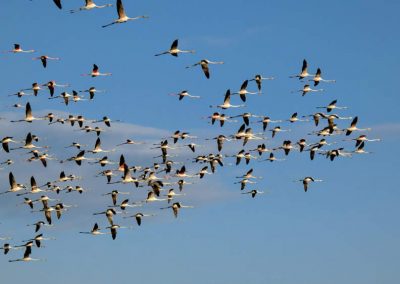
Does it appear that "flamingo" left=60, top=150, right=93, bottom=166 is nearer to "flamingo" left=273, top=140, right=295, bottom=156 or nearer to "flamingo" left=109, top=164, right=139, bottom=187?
"flamingo" left=109, top=164, right=139, bottom=187

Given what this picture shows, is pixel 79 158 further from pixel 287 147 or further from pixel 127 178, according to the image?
pixel 287 147

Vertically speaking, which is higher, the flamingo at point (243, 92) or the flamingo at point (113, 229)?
the flamingo at point (243, 92)

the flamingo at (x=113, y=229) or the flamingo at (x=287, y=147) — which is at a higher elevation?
the flamingo at (x=287, y=147)

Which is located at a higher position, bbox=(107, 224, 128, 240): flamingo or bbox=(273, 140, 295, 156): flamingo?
A: bbox=(273, 140, 295, 156): flamingo

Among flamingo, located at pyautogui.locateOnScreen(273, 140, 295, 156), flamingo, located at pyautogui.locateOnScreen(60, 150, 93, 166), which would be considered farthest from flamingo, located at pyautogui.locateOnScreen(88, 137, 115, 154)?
flamingo, located at pyautogui.locateOnScreen(273, 140, 295, 156)

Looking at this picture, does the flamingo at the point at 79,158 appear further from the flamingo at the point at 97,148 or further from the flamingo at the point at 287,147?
the flamingo at the point at 287,147

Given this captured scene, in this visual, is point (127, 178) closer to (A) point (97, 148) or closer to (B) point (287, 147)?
(A) point (97, 148)

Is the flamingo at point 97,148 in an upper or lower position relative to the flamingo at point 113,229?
upper

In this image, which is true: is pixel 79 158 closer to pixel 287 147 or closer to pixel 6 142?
pixel 6 142

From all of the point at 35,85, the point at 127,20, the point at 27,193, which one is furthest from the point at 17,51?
the point at 127,20

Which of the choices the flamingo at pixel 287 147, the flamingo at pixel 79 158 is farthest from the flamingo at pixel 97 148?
the flamingo at pixel 287 147

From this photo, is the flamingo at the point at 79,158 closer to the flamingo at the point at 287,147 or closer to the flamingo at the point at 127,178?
the flamingo at the point at 127,178

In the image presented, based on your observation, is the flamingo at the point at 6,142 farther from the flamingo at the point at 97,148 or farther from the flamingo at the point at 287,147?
the flamingo at the point at 287,147

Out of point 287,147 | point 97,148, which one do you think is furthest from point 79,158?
point 287,147
